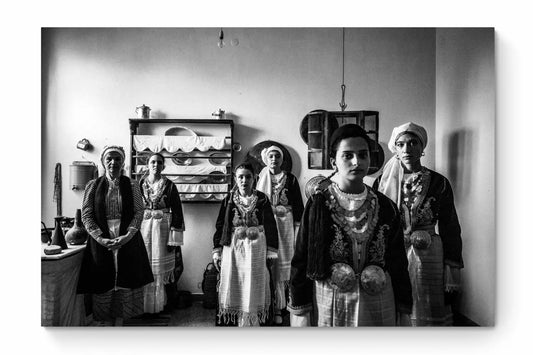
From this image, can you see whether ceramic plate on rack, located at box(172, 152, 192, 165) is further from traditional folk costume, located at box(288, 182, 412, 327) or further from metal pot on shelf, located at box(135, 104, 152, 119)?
traditional folk costume, located at box(288, 182, 412, 327)

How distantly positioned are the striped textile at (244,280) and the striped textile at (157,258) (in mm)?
206

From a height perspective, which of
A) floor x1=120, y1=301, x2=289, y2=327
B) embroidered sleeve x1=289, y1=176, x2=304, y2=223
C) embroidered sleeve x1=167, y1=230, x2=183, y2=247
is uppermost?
embroidered sleeve x1=289, y1=176, x2=304, y2=223

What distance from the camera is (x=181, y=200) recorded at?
212cm

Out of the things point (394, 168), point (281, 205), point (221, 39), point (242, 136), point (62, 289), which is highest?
point (221, 39)

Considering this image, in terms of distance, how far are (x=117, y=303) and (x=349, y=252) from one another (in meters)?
0.89

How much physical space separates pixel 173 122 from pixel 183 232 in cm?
41

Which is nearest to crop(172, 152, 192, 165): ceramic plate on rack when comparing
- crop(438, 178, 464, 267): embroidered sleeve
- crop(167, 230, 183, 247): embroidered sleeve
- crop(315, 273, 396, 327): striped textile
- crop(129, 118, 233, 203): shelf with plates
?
crop(129, 118, 233, 203): shelf with plates

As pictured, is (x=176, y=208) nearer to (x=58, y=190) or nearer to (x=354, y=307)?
(x=58, y=190)

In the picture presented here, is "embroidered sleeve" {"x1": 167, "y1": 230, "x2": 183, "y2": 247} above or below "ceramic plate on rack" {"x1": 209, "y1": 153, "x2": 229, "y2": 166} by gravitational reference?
below

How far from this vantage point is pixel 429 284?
2121mm

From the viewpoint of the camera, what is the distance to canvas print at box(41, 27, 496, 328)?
2111mm

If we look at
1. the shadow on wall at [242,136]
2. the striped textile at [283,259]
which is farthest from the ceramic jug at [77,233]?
the striped textile at [283,259]
